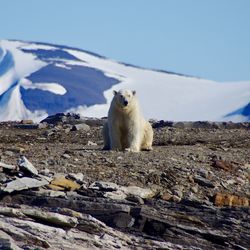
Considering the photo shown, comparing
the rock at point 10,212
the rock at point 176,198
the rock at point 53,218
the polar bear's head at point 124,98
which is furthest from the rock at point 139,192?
the polar bear's head at point 124,98

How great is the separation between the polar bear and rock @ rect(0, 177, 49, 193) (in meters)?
6.26

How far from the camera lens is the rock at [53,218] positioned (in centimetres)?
1212

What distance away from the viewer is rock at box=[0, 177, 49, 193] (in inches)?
541

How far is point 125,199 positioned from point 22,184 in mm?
1367

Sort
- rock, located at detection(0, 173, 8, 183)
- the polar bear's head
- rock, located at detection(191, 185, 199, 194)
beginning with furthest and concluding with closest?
the polar bear's head → rock, located at detection(191, 185, 199, 194) → rock, located at detection(0, 173, 8, 183)

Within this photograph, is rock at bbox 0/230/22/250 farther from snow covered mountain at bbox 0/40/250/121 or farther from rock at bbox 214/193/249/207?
snow covered mountain at bbox 0/40/250/121

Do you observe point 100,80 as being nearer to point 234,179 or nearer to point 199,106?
point 199,106

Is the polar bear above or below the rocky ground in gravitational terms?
above

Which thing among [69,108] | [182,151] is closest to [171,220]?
[182,151]

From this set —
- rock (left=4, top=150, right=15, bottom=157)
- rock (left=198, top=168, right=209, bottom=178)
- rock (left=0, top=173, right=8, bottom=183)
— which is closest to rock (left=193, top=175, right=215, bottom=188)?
rock (left=198, top=168, right=209, bottom=178)

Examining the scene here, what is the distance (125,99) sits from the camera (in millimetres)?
20875

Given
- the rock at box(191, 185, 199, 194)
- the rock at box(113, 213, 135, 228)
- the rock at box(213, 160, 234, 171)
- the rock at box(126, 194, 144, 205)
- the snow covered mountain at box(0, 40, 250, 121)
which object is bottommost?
the rock at box(113, 213, 135, 228)

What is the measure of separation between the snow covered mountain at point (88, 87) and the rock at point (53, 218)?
11118 cm

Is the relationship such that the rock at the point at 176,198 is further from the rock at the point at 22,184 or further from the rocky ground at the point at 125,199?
the rock at the point at 22,184
